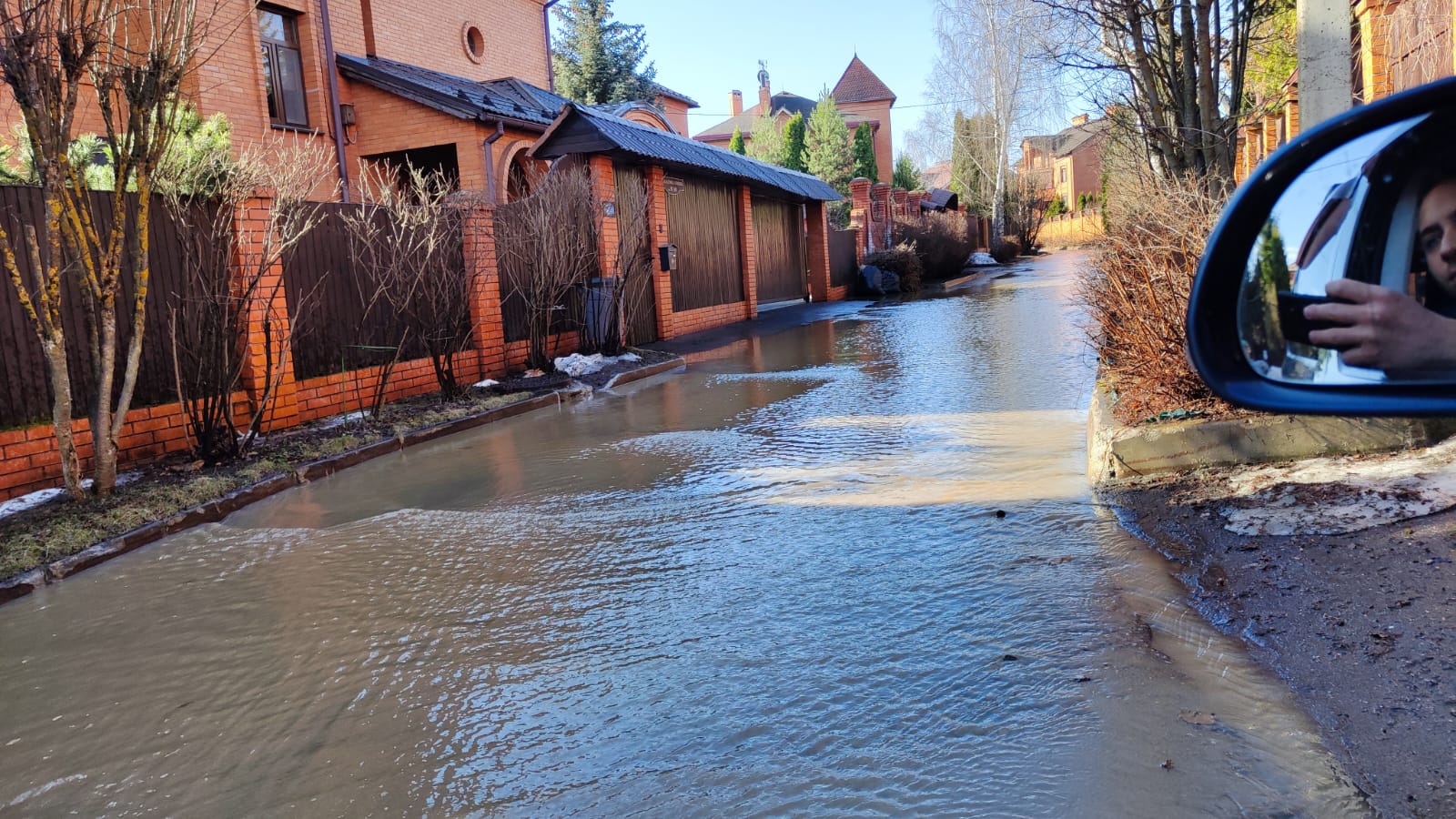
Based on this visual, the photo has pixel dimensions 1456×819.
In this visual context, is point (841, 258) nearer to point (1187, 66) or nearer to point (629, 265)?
point (629, 265)

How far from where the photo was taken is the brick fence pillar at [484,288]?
11.0 m

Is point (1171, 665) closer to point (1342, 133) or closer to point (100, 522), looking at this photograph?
point (1342, 133)

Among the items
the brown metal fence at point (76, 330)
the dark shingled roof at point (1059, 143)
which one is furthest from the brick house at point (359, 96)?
the dark shingled roof at point (1059, 143)

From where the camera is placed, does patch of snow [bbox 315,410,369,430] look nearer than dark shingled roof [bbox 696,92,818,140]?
Yes

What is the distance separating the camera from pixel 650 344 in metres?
16.2

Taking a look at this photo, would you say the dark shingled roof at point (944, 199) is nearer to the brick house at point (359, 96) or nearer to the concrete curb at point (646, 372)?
the brick house at point (359, 96)

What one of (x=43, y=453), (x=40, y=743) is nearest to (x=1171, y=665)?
(x=40, y=743)

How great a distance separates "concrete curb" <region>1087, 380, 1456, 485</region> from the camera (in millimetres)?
5199

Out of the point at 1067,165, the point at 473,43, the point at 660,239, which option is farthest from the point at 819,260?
the point at 1067,165

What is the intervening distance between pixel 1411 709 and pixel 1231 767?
676 mm

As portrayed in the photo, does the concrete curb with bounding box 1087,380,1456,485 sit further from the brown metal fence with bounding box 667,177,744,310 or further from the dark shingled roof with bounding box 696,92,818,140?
the dark shingled roof with bounding box 696,92,818,140

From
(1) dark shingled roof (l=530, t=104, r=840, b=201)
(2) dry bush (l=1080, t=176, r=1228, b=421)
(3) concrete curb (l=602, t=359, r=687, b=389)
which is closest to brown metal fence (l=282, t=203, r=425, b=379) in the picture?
(3) concrete curb (l=602, t=359, r=687, b=389)

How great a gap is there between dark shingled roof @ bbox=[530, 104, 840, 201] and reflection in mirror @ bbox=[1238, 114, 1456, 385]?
13.1m

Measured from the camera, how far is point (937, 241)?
103 ft
